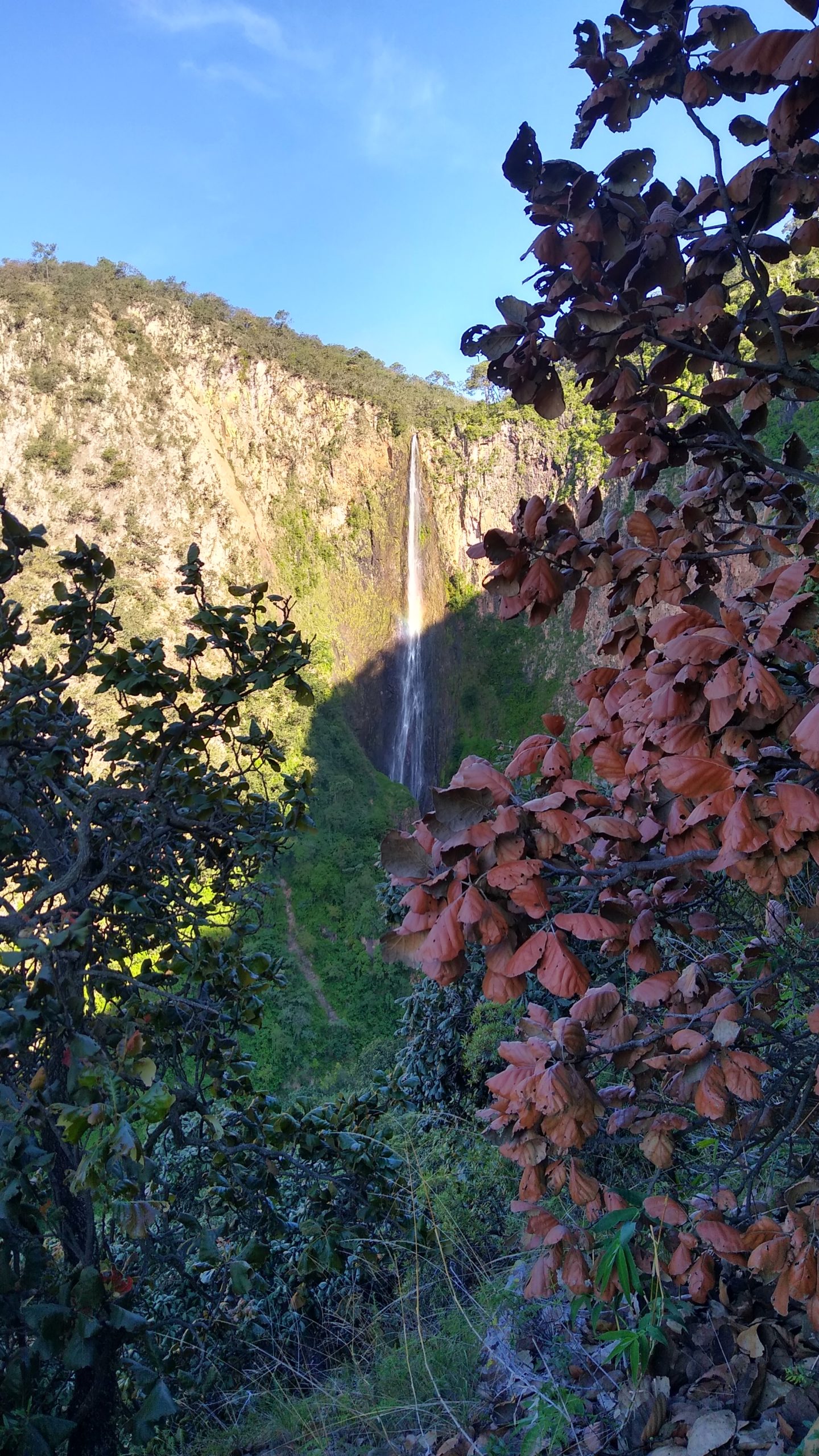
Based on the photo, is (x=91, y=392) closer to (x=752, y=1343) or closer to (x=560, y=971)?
(x=560, y=971)

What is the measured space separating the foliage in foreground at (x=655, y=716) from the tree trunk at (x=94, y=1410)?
49.1 inches

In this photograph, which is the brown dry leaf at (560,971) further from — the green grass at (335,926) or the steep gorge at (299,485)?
the steep gorge at (299,485)

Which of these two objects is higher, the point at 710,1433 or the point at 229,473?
the point at 229,473

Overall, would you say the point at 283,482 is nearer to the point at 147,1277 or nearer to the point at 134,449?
the point at 134,449

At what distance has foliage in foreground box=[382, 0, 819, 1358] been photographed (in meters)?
1.16

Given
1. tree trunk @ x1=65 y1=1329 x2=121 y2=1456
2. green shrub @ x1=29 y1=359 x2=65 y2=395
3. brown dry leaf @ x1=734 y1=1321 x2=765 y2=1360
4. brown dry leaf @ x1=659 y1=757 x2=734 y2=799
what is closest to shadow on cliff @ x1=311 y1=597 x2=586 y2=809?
green shrub @ x1=29 y1=359 x2=65 y2=395

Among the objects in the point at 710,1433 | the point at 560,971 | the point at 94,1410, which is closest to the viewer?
the point at 560,971

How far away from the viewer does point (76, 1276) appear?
195 centimetres

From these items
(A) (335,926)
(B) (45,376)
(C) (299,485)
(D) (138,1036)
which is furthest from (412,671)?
(D) (138,1036)

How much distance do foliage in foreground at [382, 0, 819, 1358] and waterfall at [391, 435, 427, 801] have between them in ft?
89.8

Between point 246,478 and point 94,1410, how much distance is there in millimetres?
31390

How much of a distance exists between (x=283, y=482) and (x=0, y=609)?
30331 millimetres

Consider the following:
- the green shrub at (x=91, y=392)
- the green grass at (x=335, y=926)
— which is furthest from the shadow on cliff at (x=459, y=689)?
the green shrub at (x=91, y=392)

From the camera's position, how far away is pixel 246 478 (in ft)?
102
